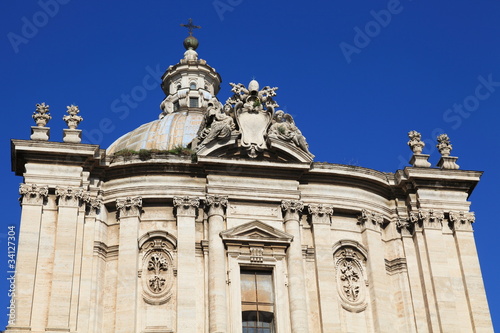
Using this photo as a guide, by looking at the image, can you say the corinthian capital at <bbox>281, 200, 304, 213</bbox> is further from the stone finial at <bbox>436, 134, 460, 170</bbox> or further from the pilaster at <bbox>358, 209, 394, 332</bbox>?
the stone finial at <bbox>436, 134, 460, 170</bbox>

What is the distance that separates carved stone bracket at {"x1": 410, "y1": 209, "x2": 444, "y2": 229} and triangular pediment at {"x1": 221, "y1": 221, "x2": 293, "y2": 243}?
5.03 metres

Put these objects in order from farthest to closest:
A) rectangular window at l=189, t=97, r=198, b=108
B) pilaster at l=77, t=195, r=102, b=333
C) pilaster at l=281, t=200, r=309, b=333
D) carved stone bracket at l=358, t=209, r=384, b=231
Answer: rectangular window at l=189, t=97, r=198, b=108 < carved stone bracket at l=358, t=209, r=384, b=231 < pilaster at l=281, t=200, r=309, b=333 < pilaster at l=77, t=195, r=102, b=333

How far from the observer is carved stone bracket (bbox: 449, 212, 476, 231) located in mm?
33000

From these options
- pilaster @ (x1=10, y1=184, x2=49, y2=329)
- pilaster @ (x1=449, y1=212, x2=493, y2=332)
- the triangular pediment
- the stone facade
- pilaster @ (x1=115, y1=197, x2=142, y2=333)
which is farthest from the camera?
pilaster @ (x1=449, y1=212, x2=493, y2=332)

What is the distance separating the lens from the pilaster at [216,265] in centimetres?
2923

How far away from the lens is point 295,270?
30719mm

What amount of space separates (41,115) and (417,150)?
46.6ft

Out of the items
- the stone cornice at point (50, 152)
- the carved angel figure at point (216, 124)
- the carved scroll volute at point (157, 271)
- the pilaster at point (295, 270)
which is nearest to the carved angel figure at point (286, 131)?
the carved angel figure at point (216, 124)

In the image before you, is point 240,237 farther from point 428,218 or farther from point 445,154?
point 445,154

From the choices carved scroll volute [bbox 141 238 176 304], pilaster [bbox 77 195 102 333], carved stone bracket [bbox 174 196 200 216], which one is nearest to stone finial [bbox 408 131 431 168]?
carved stone bracket [bbox 174 196 200 216]

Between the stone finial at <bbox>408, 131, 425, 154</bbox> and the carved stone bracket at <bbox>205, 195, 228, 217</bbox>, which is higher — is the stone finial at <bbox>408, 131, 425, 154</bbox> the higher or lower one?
the higher one

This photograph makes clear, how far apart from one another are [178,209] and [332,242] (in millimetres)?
5661

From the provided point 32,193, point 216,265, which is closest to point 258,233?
point 216,265

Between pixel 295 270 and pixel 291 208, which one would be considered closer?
pixel 295 270
